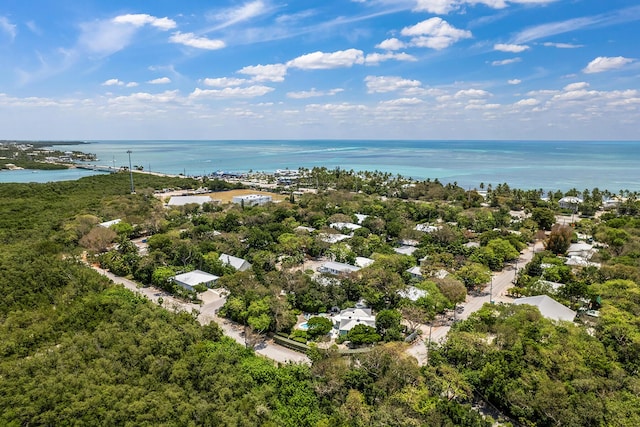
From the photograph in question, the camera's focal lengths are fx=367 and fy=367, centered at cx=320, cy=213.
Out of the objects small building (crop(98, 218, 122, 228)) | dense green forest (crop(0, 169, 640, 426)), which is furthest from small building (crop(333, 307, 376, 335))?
small building (crop(98, 218, 122, 228))

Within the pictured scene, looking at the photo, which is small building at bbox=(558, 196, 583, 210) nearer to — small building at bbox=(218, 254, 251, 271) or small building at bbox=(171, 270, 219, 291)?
small building at bbox=(218, 254, 251, 271)

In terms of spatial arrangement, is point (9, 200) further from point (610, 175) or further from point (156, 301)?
point (610, 175)

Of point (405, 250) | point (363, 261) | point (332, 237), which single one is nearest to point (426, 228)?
point (405, 250)

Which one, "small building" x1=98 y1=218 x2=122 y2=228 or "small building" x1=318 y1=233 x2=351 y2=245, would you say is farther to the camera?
"small building" x1=98 y1=218 x2=122 y2=228

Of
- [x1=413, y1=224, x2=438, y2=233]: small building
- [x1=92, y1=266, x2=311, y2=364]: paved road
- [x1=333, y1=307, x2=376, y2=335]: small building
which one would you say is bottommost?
[x1=92, y1=266, x2=311, y2=364]: paved road

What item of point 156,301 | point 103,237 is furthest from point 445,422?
point 103,237

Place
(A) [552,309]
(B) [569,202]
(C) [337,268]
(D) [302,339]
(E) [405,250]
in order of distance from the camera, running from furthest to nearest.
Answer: (B) [569,202] < (E) [405,250] < (C) [337,268] < (A) [552,309] < (D) [302,339]

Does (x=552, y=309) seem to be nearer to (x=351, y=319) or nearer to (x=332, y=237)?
(x=351, y=319)
